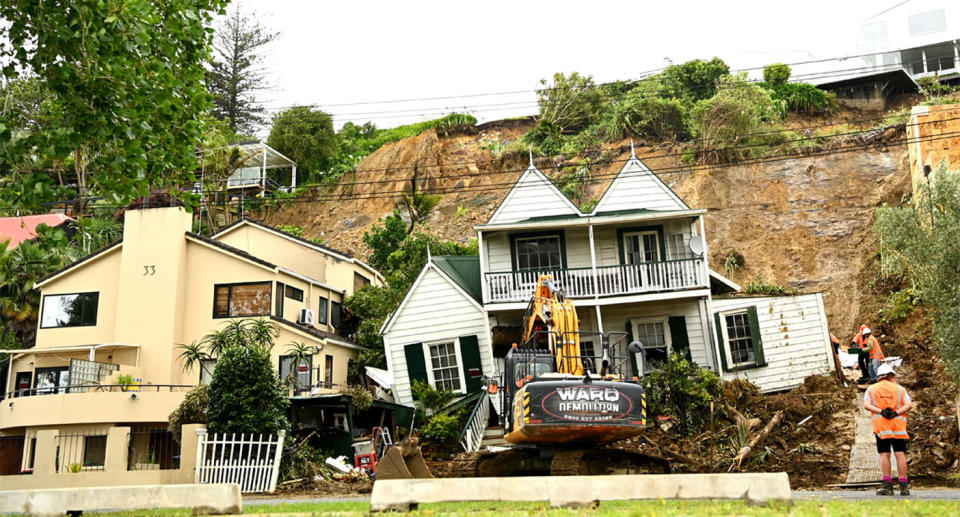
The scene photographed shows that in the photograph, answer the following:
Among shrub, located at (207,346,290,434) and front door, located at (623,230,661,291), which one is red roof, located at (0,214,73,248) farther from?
front door, located at (623,230,661,291)

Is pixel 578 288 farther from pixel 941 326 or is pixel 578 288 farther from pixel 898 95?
pixel 898 95

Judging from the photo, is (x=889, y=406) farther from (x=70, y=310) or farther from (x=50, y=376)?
(x=70, y=310)

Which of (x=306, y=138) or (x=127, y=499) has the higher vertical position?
(x=306, y=138)

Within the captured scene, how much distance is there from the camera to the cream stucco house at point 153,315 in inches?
1028

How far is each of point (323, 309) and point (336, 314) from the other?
3.52 ft

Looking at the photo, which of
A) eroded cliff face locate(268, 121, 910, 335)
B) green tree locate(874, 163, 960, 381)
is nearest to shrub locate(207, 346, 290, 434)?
green tree locate(874, 163, 960, 381)

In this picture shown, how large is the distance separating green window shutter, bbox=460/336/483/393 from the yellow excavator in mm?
5584

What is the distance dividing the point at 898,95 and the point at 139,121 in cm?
4734

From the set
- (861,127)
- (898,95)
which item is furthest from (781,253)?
(898,95)

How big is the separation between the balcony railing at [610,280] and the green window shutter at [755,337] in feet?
5.17

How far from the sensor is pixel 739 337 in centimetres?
2434

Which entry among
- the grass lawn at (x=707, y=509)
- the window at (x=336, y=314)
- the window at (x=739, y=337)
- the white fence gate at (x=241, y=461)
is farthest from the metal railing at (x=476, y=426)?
the grass lawn at (x=707, y=509)

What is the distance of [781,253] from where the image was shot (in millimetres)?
37250

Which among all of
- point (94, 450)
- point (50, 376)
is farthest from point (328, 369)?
point (50, 376)
